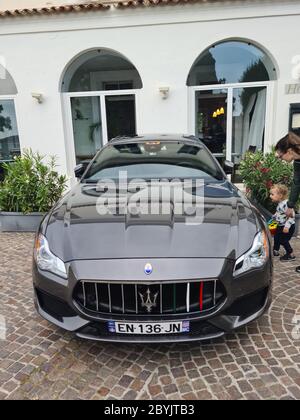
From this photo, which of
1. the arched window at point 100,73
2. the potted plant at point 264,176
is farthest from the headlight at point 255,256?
the arched window at point 100,73

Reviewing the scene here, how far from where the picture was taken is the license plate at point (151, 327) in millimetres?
2243

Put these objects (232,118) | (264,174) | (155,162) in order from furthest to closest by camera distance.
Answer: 1. (232,118)
2. (264,174)
3. (155,162)

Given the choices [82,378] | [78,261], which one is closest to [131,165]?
[78,261]

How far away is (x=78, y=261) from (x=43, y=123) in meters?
6.97

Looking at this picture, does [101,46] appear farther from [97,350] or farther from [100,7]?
[97,350]

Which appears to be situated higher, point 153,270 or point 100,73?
point 100,73

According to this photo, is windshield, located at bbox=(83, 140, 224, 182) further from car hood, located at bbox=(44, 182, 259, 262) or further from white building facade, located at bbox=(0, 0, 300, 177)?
white building facade, located at bbox=(0, 0, 300, 177)

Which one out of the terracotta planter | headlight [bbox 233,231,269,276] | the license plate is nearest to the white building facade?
the terracotta planter

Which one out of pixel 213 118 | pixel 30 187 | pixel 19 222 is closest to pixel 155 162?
pixel 30 187

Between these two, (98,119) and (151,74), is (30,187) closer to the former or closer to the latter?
(98,119)

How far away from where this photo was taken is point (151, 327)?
225 cm

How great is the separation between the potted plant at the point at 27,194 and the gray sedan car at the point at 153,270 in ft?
10.1

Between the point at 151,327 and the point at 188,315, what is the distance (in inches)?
10.5

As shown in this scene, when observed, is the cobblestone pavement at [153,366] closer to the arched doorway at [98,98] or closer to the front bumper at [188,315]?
the front bumper at [188,315]
